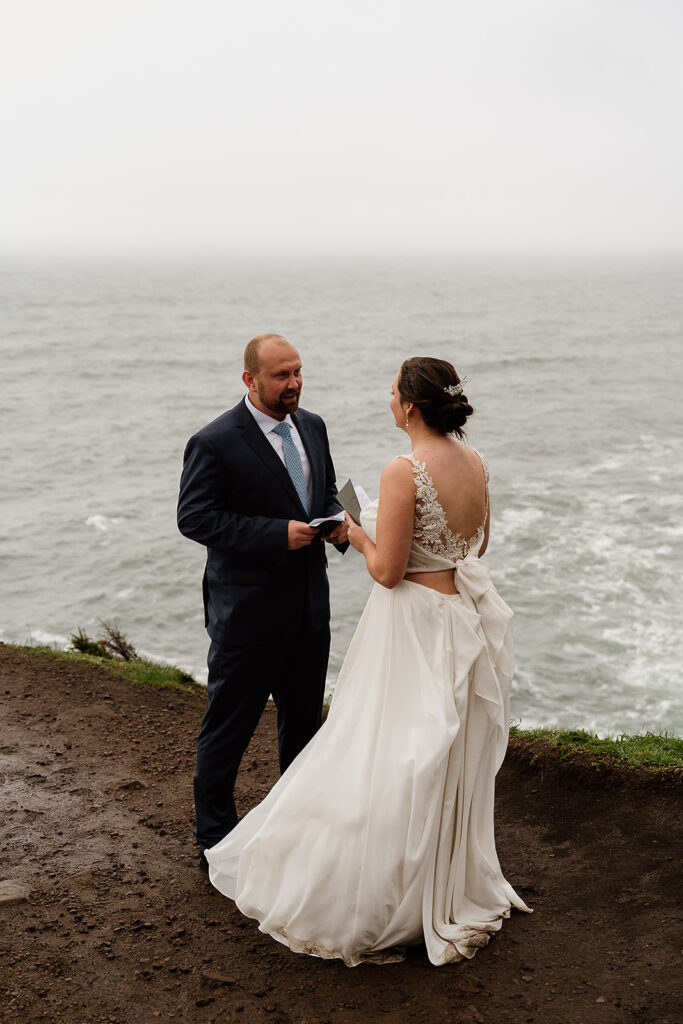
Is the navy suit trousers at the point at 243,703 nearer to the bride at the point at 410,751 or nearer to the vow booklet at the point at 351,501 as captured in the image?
the bride at the point at 410,751

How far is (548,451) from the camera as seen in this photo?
28469 millimetres

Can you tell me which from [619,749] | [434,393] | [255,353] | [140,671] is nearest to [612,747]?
[619,749]

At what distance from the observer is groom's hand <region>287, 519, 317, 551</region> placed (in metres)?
4.44

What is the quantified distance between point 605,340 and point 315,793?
56.2 meters

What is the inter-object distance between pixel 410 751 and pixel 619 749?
256 centimetres

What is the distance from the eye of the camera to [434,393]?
13.1 ft

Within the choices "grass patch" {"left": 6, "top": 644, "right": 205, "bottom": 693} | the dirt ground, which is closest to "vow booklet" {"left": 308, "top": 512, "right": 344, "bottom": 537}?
the dirt ground

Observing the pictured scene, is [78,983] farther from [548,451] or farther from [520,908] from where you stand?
[548,451]

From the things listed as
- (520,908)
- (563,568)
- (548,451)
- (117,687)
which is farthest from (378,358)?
(520,908)

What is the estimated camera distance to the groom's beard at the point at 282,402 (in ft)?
14.7

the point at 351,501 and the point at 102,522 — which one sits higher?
the point at 351,501

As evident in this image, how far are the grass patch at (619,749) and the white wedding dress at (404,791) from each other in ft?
5.64

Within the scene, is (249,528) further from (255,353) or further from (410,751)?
(410,751)

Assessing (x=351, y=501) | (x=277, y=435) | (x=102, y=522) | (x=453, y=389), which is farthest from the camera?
(x=102, y=522)
